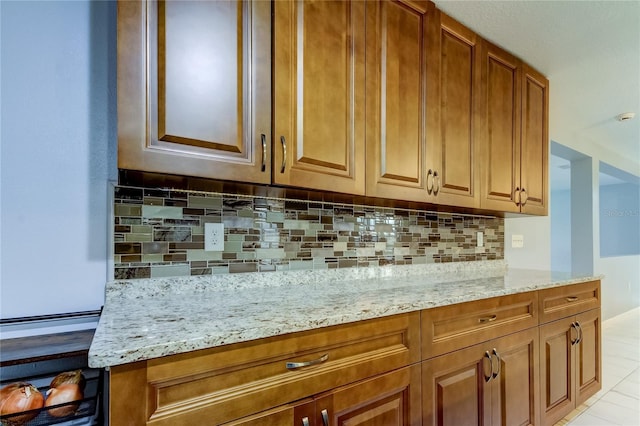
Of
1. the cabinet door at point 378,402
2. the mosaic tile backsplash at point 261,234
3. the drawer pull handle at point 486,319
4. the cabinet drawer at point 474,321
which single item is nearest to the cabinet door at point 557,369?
the cabinet drawer at point 474,321

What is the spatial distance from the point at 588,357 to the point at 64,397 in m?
2.71

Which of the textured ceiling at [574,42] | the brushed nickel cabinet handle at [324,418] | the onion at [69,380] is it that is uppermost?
the textured ceiling at [574,42]

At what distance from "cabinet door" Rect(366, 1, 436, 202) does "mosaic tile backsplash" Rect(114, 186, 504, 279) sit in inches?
13.9

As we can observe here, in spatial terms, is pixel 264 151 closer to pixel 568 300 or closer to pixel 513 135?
pixel 513 135

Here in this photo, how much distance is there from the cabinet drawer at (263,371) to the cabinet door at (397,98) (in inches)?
25.0

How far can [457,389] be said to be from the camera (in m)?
1.28

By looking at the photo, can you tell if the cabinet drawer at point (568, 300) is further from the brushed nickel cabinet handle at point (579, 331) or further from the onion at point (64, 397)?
the onion at point (64, 397)

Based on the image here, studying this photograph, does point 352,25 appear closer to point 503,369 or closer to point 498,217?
point 503,369

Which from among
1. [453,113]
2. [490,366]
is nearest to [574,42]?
[453,113]

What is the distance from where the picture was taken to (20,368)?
3.29ft

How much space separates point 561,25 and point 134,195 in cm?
223

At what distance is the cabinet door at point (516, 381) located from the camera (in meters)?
1.46

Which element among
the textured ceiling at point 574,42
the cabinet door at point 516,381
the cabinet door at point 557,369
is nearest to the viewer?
the cabinet door at point 516,381

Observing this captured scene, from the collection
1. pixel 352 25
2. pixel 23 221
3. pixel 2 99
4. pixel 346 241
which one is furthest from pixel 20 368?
pixel 352 25
